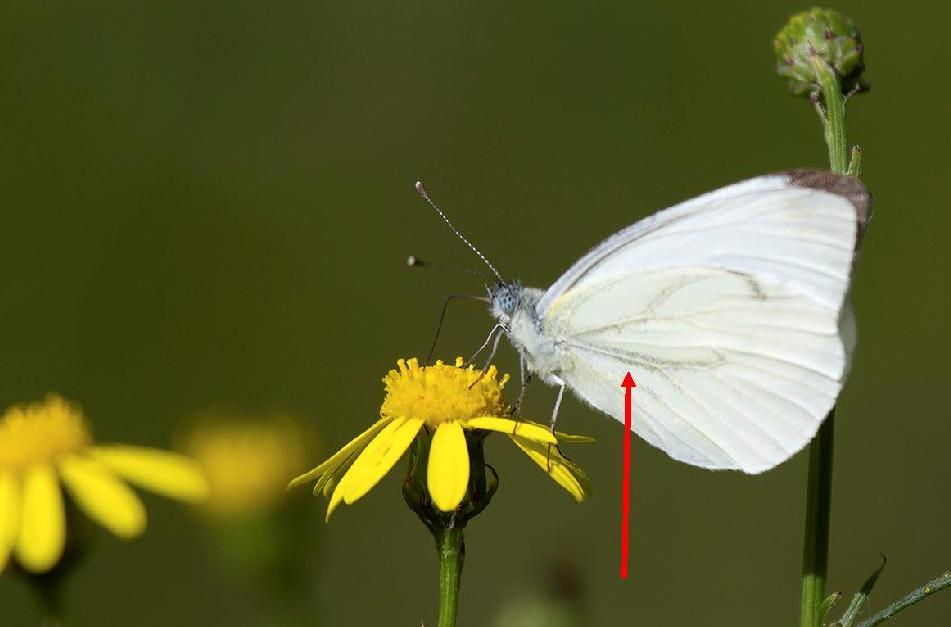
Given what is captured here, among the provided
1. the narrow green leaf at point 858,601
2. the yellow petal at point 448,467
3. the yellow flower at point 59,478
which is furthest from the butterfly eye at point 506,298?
the narrow green leaf at point 858,601

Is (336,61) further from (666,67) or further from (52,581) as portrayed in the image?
(52,581)

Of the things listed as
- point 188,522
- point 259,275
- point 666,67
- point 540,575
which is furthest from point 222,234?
point 540,575

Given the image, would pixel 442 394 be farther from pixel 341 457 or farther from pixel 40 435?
pixel 40 435

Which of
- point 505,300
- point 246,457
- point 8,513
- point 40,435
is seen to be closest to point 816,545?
point 505,300

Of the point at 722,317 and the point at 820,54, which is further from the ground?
the point at 820,54

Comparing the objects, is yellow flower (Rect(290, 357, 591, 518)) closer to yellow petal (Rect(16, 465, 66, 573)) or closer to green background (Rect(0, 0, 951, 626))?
yellow petal (Rect(16, 465, 66, 573))

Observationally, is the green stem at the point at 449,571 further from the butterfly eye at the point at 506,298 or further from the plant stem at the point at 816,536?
the butterfly eye at the point at 506,298
